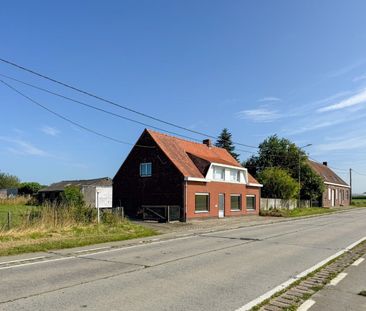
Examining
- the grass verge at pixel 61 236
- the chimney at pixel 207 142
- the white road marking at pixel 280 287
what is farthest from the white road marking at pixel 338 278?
the chimney at pixel 207 142

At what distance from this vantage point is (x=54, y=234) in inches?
717

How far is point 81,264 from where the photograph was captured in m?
11.4

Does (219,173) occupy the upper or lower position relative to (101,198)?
upper

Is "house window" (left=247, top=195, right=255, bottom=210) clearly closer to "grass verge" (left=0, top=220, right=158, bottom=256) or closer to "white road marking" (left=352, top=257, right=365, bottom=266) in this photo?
"grass verge" (left=0, top=220, right=158, bottom=256)

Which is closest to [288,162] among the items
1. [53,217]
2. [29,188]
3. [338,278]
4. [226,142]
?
[226,142]

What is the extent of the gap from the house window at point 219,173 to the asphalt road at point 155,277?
843 inches

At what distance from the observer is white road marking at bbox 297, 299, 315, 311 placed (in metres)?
6.88

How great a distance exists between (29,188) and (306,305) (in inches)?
2954

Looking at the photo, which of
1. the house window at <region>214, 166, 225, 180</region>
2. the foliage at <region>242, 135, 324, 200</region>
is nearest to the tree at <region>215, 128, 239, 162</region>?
the foliage at <region>242, 135, 324, 200</region>

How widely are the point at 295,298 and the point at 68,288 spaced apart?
13.8ft

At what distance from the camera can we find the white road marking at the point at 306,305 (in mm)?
6877

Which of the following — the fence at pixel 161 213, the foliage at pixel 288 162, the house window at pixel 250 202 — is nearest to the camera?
the fence at pixel 161 213

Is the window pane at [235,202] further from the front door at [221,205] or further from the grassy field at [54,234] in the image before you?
the grassy field at [54,234]

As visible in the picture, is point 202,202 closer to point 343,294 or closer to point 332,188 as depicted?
point 343,294
